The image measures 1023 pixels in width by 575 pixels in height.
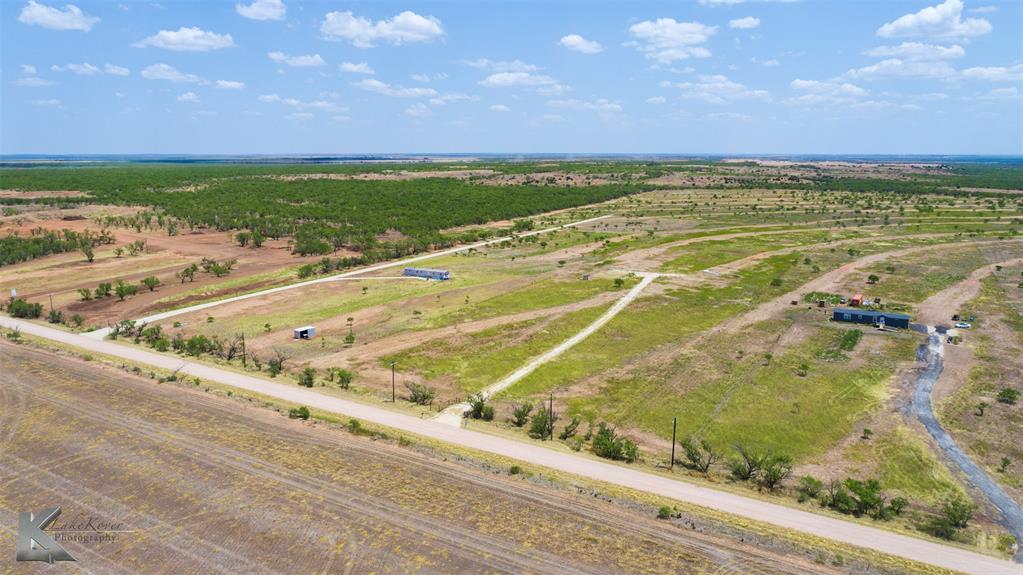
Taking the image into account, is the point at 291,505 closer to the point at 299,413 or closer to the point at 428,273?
the point at 299,413

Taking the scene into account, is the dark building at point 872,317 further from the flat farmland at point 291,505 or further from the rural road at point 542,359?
the flat farmland at point 291,505

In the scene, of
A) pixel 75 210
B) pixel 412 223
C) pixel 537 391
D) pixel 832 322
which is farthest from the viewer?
pixel 75 210

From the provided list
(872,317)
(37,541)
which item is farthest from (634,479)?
(872,317)

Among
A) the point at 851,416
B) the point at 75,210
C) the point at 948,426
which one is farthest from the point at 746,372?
the point at 75,210

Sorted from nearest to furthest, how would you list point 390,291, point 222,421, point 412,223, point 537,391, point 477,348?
point 222,421
point 537,391
point 477,348
point 390,291
point 412,223

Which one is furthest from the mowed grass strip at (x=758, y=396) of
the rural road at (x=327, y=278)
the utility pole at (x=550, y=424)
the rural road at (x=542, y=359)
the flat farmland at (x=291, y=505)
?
the rural road at (x=327, y=278)

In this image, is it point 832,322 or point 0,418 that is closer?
point 0,418

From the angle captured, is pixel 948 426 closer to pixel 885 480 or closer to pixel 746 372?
pixel 885 480
